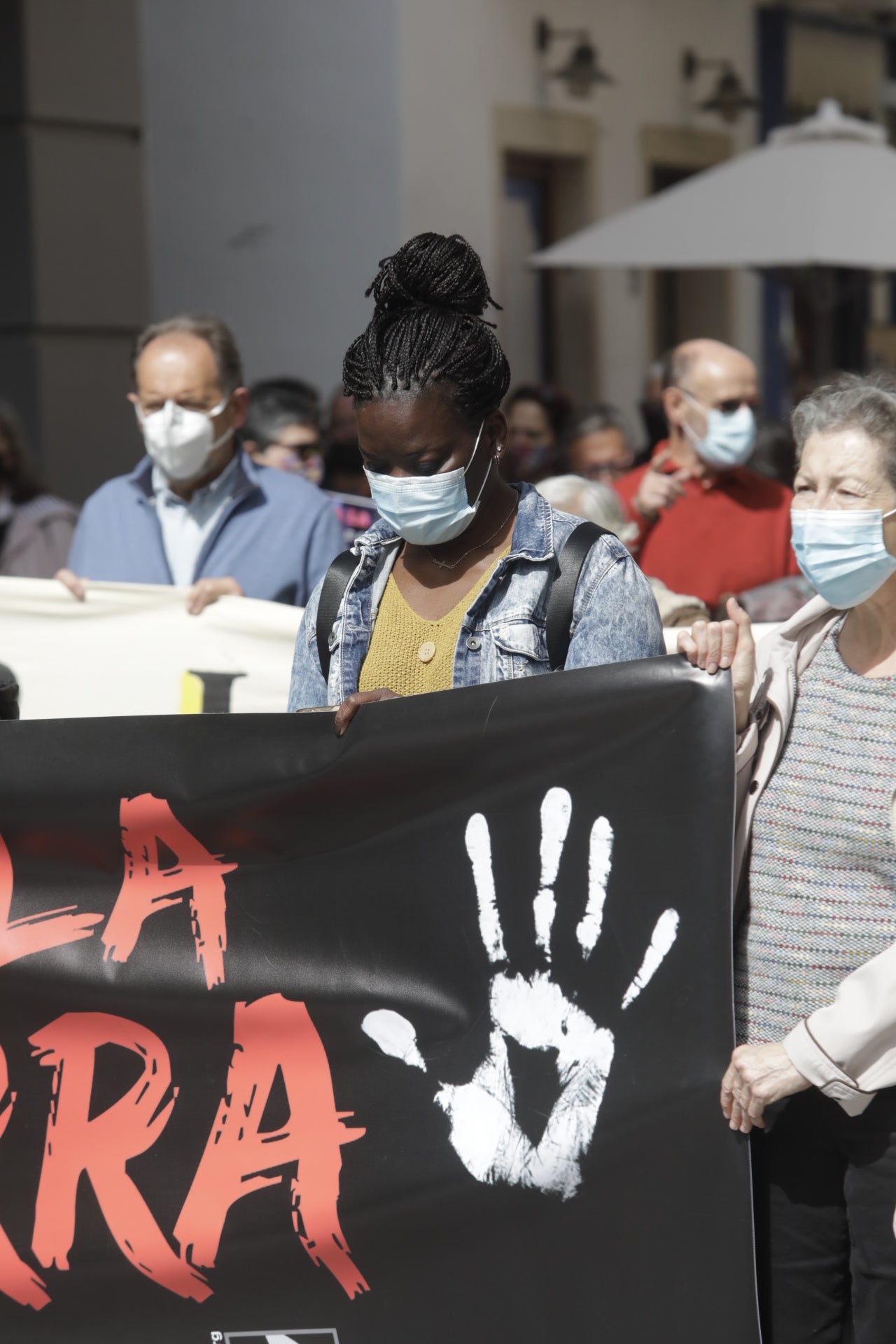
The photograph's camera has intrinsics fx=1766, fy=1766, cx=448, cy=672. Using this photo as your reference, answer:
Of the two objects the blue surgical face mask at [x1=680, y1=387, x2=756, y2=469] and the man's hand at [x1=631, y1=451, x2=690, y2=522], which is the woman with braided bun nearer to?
the man's hand at [x1=631, y1=451, x2=690, y2=522]

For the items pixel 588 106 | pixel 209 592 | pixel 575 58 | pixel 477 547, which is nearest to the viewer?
pixel 477 547

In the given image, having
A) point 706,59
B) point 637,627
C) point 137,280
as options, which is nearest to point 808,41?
point 706,59

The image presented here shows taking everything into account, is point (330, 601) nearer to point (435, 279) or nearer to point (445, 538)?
point (445, 538)

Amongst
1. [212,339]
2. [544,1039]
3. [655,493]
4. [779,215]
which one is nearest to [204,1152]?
[544,1039]

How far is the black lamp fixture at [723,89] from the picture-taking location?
12344 millimetres

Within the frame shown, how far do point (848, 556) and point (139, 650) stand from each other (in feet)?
6.97

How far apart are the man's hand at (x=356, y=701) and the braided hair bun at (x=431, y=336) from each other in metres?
0.45

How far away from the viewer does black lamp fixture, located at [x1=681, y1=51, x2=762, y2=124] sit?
40.5 ft

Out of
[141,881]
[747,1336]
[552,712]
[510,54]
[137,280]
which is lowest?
[747,1336]

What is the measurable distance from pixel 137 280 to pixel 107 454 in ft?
3.02

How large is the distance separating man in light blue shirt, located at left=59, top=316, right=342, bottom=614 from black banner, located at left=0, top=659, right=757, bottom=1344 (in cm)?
140

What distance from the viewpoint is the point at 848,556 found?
8.45 feet

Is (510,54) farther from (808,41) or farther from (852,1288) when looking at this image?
(852,1288)

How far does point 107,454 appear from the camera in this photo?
8.57 m
